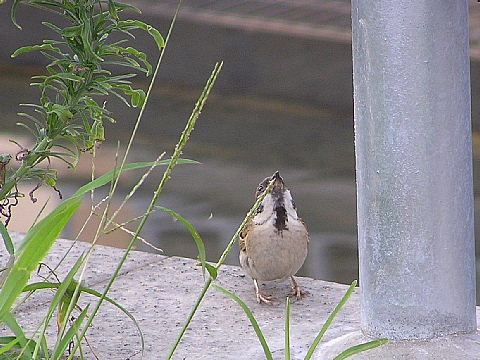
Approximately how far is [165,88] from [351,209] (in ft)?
15.8

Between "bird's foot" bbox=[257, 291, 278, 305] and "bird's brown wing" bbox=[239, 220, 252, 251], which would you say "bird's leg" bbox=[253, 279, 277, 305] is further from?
"bird's brown wing" bbox=[239, 220, 252, 251]

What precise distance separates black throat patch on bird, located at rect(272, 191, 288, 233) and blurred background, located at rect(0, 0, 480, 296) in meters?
1.89

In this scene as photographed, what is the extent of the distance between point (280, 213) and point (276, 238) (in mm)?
105

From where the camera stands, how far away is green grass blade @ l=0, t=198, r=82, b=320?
182cm

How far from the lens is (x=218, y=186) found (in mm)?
7898

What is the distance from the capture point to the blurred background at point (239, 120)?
7.13 meters

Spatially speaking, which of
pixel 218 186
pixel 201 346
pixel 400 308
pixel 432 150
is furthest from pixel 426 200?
pixel 218 186

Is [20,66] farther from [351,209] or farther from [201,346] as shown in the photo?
[201,346]

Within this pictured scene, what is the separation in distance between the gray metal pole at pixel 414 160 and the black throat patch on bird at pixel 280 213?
122 cm

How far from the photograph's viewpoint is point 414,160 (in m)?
2.86

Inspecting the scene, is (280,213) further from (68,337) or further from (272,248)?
(68,337)

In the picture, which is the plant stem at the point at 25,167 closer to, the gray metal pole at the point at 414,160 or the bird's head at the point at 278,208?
the gray metal pole at the point at 414,160

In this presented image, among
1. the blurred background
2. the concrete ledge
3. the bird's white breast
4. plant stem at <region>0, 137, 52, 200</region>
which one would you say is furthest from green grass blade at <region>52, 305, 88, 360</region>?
the blurred background

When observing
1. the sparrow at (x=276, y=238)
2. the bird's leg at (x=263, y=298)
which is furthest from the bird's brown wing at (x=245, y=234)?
the bird's leg at (x=263, y=298)
